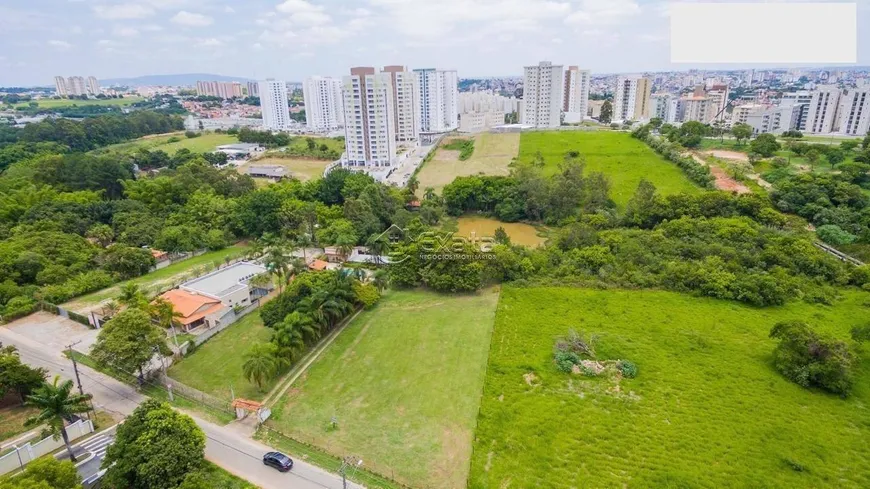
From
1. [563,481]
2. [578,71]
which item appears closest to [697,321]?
[563,481]

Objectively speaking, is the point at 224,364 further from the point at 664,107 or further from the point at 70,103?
the point at 70,103

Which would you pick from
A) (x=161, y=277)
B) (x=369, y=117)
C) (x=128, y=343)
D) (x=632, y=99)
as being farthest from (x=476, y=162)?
(x=632, y=99)

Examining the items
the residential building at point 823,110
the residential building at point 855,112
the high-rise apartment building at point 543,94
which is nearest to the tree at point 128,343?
the high-rise apartment building at point 543,94

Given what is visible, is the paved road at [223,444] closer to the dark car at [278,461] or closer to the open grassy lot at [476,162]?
the dark car at [278,461]

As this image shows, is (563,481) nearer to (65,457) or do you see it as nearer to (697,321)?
(697,321)

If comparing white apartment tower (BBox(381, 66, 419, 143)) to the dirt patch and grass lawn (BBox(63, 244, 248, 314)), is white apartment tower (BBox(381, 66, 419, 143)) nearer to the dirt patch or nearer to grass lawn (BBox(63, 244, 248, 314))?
the dirt patch
